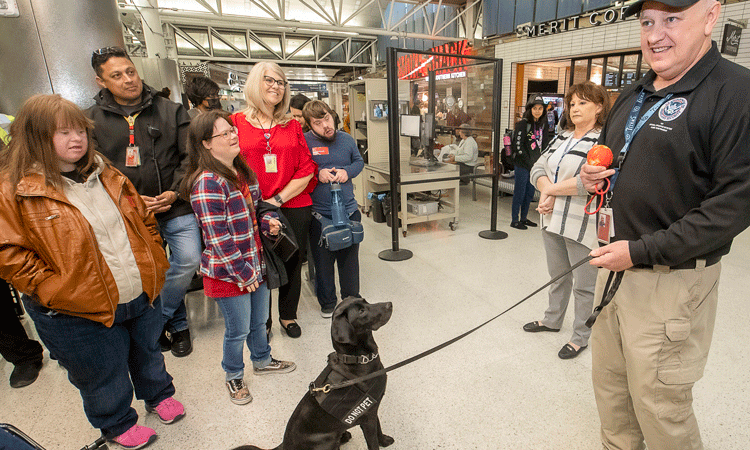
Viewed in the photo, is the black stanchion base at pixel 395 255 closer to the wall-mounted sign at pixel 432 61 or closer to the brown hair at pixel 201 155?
the brown hair at pixel 201 155

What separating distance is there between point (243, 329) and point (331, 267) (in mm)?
968

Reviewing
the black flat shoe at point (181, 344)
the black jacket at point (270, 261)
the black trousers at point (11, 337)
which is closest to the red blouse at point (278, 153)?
the black jacket at point (270, 261)

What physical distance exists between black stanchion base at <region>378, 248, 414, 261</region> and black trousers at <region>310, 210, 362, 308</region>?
1.11 meters

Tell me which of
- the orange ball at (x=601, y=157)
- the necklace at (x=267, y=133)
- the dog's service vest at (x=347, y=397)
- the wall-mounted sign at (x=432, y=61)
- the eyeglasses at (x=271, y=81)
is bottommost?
the dog's service vest at (x=347, y=397)

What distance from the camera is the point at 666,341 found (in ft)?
3.68

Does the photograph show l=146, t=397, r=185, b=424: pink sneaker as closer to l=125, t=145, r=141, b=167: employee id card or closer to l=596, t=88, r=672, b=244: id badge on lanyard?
l=125, t=145, r=141, b=167: employee id card

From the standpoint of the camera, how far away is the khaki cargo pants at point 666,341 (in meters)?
1.10

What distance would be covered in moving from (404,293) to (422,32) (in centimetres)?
846

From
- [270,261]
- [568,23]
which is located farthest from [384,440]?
[568,23]

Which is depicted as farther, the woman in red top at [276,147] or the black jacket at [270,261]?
the woman in red top at [276,147]

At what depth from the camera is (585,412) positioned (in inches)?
71.8

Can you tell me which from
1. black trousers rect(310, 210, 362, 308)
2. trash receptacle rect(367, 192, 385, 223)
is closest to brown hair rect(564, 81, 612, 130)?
black trousers rect(310, 210, 362, 308)

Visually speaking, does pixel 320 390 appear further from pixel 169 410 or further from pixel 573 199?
pixel 573 199

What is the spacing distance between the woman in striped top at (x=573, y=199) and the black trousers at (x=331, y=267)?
4.10 feet
